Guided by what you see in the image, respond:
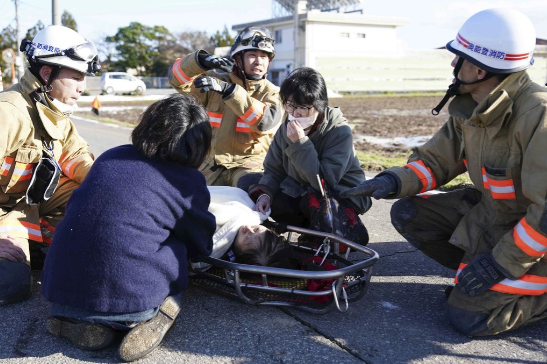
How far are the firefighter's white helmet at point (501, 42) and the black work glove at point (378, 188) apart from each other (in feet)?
2.83

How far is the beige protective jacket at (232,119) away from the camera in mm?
4672

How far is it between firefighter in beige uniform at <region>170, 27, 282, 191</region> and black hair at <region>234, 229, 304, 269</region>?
1.19 m

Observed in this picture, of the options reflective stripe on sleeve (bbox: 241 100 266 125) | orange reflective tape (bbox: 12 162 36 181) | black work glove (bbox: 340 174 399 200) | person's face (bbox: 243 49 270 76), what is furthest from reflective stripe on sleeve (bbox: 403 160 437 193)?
orange reflective tape (bbox: 12 162 36 181)

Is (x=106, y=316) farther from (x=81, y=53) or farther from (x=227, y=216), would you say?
(x=81, y=53)

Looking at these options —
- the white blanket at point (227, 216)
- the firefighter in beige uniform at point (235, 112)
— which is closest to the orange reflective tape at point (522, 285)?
the white blanket at point (227, 216)

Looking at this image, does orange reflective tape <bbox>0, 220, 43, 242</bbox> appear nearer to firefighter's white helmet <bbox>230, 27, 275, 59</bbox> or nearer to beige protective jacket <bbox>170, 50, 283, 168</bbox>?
beige protective jacket <bbox>170, 50, 283, 168</bbox>

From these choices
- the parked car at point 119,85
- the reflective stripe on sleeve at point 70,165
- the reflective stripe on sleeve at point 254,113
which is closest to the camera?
the reflective stripe on sleeve at point 70,165

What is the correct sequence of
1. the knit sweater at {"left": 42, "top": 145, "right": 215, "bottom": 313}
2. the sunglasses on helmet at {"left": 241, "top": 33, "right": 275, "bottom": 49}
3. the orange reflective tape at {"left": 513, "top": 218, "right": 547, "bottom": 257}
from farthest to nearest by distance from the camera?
the sunglasses on helmet at {"left": 241, "top": 33, "right": 275, "bottom": 49}
the orange reflective tape at {"left": 513, "top": 218, "right": 547, "bottom": 257}
the knit sweater at {"left": 42, "top": 145, "right": 215, "bottom": 313}

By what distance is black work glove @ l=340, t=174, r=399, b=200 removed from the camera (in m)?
3.45

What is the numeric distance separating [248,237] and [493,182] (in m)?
1.41

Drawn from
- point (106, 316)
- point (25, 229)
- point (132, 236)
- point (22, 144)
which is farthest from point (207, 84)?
point (106, 316)

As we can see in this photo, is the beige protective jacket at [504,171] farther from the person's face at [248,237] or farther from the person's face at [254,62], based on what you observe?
the person's face at [254,62]

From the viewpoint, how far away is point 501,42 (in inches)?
120

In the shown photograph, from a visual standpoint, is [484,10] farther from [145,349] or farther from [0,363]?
[0,363]
